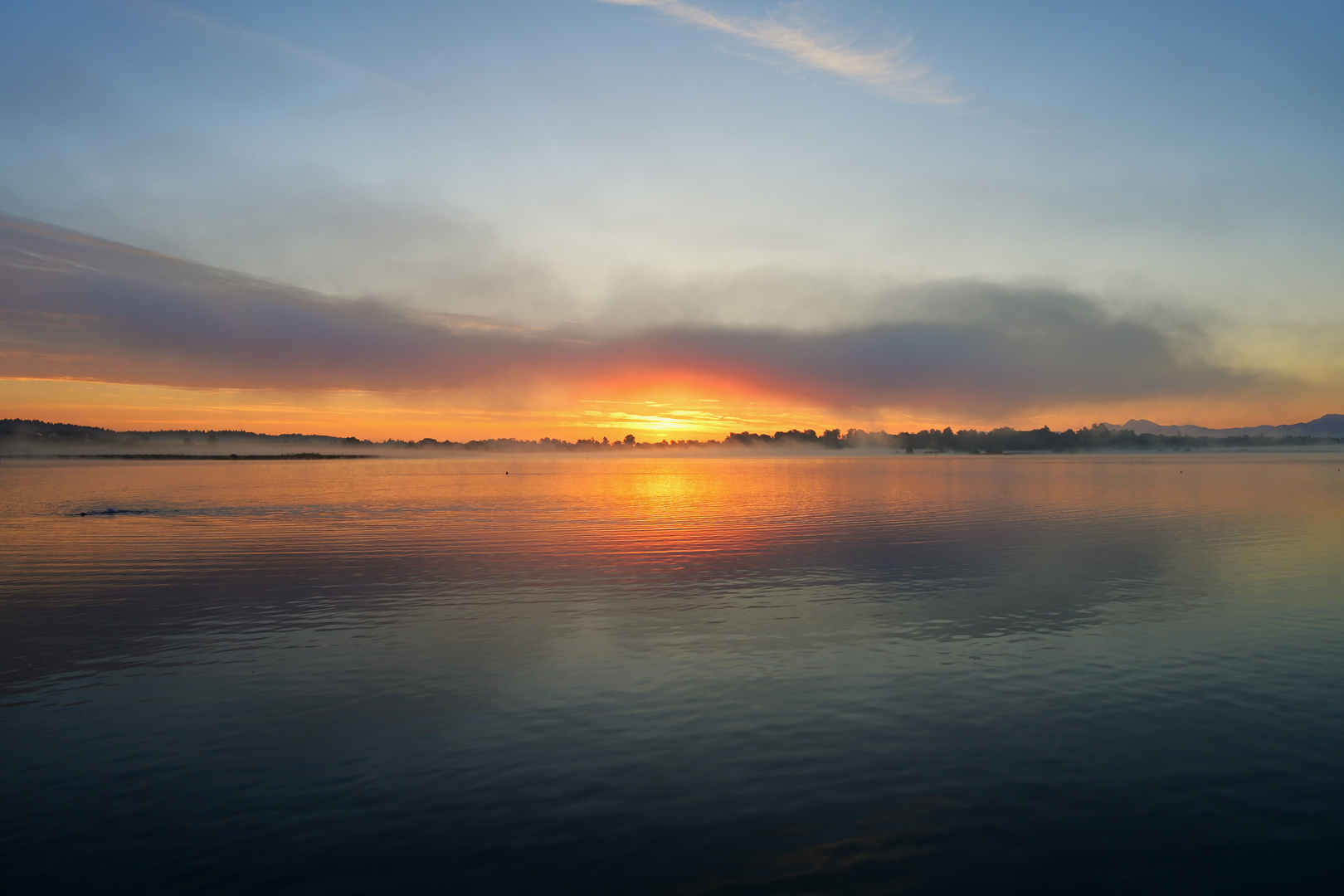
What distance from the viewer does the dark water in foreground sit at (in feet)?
37.8

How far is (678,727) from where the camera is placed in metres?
17.0

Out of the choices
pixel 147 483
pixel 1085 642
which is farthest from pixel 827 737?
pixel 147 483

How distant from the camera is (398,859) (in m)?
11.5

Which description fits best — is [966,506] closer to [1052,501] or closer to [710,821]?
[1052,501]

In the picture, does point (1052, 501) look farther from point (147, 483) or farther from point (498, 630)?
point (147, 483)

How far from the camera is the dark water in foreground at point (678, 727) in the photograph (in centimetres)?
1153

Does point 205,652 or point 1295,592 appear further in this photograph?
point 1295,592

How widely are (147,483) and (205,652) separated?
126661 mm

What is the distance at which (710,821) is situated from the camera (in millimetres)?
12672

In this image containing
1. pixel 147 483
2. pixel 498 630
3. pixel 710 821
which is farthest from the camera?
pixel 147 483

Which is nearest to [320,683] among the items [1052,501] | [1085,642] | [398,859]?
[398,859]

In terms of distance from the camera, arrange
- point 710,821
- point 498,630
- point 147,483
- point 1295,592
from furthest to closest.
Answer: point 147,483 < point 1295,592 < point 498,630 < point 710,821

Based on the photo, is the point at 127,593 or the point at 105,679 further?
the point at 127,593

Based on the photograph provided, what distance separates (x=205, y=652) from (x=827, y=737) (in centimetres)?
1962
